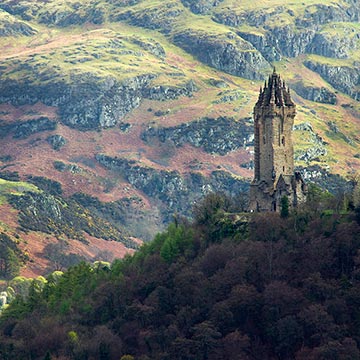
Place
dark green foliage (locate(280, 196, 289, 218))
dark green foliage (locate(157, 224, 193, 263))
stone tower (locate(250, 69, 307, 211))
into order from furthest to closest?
stone tower (locate(250, 69, 307, 211)), dark green foliage (locate(157, 224, 193, 263)), dark green foliage (locate(280, 196, 289, 218))

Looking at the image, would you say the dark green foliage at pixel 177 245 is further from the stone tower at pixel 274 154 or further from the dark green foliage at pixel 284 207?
the dark green foliage at pixel 284 207

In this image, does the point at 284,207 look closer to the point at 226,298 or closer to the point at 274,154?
the point at 274,154

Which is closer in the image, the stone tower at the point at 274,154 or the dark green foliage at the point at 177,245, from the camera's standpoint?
the dark green foliage at the point at 177,245

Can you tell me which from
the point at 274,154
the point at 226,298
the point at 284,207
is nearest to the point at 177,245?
the point at 284,207

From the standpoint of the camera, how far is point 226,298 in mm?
163125

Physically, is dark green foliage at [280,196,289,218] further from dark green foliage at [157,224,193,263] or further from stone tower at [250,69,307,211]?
dark green foliage at [157,224,193,263]

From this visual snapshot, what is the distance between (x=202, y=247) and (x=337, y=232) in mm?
24007

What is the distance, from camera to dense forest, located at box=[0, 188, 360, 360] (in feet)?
498

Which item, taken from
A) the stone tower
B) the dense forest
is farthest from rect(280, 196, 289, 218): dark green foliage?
the stone tower

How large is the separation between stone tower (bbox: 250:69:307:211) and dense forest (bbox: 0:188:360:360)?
12.7ft

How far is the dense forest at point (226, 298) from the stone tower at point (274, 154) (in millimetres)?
3858

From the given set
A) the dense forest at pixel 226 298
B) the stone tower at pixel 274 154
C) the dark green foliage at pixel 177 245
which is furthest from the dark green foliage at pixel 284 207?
the dark green foliage at pixel 177 245

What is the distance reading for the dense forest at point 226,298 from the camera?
152 metres

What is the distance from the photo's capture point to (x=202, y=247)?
593 ft
